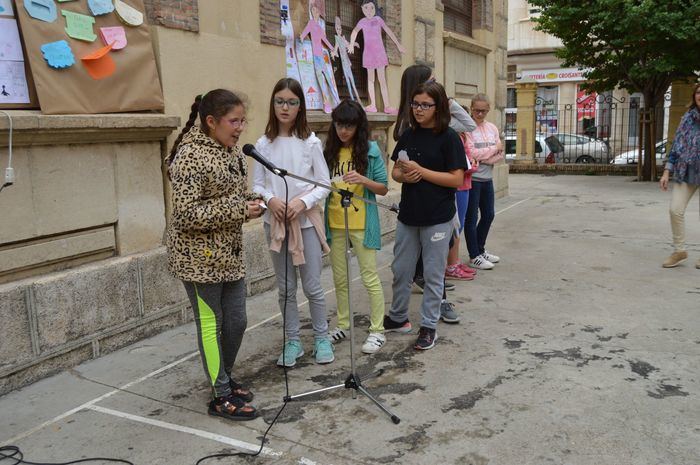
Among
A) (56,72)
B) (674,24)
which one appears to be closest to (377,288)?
(56,72)

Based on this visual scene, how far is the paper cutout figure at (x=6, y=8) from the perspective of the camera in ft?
12.8

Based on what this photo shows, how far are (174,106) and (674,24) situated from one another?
456 inches

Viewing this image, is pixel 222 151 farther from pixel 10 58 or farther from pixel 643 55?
pixel 643 55

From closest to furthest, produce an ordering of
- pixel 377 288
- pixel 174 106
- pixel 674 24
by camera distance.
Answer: pixel 377 288, pixel 174 106, pixel 674 24

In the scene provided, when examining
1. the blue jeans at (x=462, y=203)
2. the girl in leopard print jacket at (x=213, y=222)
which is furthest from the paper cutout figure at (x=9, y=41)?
the blue jeans at (x=462, y=203)

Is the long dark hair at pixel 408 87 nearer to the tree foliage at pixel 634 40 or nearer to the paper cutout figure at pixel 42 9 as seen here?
the paper cutout figure at pixel 42 9

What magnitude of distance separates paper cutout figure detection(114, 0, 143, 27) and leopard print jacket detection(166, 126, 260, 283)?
5.63 ft

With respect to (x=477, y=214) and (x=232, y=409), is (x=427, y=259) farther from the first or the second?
(x=477, y=214)

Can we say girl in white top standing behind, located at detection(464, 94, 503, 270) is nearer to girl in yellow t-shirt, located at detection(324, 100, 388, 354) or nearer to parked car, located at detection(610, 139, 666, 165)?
girl in yellow t-shirt, located at detection(324, 100, 388, 354)

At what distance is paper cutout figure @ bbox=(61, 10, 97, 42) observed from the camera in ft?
13.8

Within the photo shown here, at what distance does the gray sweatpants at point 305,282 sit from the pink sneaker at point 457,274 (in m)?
2.27

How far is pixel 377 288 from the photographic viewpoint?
14.8 feet

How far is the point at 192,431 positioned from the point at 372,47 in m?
5.86

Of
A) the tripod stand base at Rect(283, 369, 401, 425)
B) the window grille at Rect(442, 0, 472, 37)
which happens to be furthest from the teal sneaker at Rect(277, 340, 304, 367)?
the window grille at Rect(442, 0, 472, 37)
